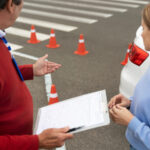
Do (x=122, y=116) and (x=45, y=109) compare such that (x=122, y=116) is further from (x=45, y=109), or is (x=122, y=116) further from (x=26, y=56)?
(x=26, y=56)

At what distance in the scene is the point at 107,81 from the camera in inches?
209

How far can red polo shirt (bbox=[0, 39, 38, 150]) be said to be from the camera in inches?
65.8

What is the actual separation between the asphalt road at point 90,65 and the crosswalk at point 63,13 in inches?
8.9

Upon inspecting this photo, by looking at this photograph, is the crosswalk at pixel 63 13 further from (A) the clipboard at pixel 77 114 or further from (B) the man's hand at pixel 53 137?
(B) the man's hand at pixel 53 137

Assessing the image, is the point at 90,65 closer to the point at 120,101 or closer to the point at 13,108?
the point at 120,101

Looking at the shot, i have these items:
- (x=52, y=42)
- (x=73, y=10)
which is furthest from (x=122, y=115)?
(x=73, y=10)

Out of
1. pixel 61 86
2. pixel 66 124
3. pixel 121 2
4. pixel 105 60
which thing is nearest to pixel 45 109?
pixel 66 124

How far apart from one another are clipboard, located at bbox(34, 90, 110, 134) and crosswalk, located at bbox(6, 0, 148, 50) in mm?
5388

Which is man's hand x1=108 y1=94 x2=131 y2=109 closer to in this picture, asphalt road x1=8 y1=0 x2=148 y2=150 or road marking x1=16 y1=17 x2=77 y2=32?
asphalt road x1=8 y1=0 x2=148 y2=150

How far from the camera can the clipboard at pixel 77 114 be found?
177cm

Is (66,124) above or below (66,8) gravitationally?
above

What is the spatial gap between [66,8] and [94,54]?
616cm

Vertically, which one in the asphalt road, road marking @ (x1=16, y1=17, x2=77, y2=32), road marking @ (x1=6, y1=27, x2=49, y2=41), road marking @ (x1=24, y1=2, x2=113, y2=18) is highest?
the asphalt road

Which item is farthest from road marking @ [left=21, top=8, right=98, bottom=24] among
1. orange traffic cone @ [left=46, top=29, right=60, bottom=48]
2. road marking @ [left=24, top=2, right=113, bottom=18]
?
orange traffic cone @ [left=46, top=29, right=60, bottom=48]
